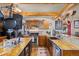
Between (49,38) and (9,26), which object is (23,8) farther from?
(49,38)

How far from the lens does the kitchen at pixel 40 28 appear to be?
117 inches

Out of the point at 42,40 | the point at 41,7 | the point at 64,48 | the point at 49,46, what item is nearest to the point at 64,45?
the point at 64,48

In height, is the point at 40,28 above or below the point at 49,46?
above

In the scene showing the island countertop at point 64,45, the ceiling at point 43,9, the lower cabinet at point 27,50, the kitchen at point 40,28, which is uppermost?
the ceiling at point 43,9

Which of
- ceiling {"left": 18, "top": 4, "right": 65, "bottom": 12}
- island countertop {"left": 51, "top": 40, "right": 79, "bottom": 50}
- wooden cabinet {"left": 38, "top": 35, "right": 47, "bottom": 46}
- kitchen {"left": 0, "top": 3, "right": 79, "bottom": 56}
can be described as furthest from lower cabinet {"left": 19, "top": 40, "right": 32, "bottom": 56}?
ceiling {"left": 18, "top": 4, "right": 65, "bottom": 12}

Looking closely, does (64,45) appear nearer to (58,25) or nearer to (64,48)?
(64,48)

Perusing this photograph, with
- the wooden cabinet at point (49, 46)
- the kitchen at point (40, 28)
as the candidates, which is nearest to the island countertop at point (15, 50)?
the kitchen at point (40, 28)

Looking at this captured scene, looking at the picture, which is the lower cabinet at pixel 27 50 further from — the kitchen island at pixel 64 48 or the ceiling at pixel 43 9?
the ceiling at pixel 43 9

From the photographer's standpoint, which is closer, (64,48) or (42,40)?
(64,48)

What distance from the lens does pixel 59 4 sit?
3010 millimetres

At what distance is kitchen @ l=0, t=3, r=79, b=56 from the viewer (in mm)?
2963

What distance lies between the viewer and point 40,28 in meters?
3.04

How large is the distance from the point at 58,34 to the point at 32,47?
0.47m

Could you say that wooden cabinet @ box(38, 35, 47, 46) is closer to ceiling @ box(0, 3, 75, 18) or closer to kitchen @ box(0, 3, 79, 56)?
kitchen @ box(0, 3, 79, 56)
